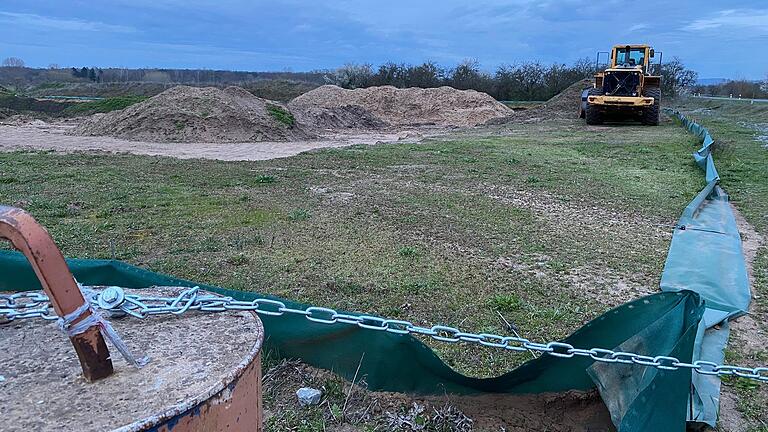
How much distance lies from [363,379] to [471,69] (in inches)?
1871

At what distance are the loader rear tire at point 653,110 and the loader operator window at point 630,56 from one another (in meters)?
1.75

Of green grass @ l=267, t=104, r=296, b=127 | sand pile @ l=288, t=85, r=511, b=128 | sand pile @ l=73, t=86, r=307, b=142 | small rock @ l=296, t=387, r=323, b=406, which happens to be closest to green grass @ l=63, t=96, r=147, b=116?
sand pile @ l=73, t=86, r=307, b=142

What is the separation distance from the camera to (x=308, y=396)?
10.2 ft

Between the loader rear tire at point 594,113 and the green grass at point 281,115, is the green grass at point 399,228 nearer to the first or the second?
the green grass at point 281,115

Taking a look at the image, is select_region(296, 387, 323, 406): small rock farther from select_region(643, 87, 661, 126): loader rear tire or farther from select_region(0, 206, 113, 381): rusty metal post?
select_region(643, 87, 661, 126): loader rear tire

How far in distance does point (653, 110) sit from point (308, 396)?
76.3 ft

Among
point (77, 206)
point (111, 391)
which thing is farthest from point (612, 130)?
point (111, 391)

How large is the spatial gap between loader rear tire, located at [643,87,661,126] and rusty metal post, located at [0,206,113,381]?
2393cm

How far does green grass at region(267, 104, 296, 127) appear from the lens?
22.5 meters

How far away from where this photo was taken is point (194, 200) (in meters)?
8.21

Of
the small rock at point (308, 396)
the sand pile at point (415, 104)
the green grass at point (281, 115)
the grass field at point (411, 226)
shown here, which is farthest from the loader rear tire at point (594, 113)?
the small rock at point (308, 396)

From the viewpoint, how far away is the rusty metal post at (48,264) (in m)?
1.55

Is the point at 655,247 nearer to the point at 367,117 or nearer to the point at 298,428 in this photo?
the point at 298,428

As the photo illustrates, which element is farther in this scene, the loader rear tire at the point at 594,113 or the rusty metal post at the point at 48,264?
the loader rear tire at the point at 594,113
